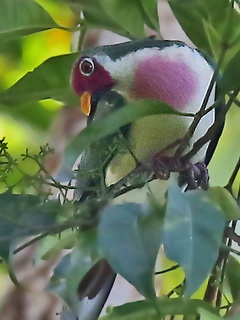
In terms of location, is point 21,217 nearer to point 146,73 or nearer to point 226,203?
point 226,203

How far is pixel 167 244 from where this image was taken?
0.86 feet

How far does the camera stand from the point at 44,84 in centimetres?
50

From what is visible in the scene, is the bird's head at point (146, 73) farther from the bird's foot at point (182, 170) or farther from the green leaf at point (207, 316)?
the green leaf at point (207, 316)

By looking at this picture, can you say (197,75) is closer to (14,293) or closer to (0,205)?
(0,205)

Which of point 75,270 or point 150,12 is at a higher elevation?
point 150,12

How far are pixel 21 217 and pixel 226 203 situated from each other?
129 mm

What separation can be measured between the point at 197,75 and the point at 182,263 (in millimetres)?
352

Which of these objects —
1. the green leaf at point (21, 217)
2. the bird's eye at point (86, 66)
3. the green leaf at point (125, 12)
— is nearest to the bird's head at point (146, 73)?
the bird's eye at point (86, 66)

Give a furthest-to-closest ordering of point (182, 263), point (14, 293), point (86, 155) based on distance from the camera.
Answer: point (14, 293) → point (86, 155) → point (182, 263)

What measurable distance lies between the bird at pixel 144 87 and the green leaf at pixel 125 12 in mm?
91

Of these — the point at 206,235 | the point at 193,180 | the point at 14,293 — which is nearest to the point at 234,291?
the point at 193,180

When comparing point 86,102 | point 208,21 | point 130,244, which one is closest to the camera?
point 130,244

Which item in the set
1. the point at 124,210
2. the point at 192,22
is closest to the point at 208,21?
the point at 192,22

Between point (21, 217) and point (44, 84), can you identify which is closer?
point (21, 217)
